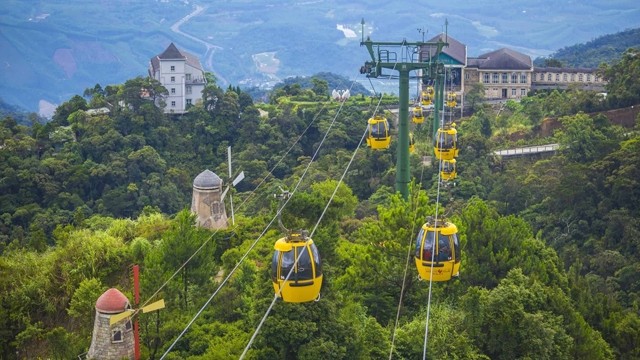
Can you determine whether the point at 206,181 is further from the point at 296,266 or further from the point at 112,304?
the point at 296,266

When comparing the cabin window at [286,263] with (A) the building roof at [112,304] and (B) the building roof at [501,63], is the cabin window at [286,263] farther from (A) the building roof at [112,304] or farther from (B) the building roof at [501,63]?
(B) the building roof at [501,63]

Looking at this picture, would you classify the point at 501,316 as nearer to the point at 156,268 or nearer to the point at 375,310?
the point at 375,310

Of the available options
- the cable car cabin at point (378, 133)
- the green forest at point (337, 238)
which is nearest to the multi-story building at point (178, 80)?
the green forest at point (337, 238)

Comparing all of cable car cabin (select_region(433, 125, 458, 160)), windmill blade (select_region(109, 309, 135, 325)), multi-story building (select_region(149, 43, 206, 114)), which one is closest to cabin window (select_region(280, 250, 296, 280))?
windmill blade (select_region(109, 309, 135, 325))

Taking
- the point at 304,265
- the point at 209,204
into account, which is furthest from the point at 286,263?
the point at 209,204

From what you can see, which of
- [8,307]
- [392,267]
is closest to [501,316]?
[392,267]
